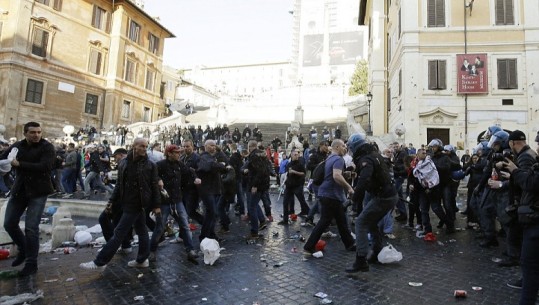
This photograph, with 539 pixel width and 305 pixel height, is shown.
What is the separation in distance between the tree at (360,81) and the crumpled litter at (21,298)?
45967 millimetres

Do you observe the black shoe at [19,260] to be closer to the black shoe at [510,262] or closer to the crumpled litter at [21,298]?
the crumpled litter at [21,298]

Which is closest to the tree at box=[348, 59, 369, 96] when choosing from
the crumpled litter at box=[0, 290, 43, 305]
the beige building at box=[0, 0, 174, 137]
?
the beige building at box=[0, 0, 174, 137]

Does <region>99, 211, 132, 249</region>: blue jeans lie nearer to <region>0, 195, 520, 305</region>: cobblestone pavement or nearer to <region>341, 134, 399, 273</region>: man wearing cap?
<region>0, 195, 520, 305</region>: cobblestone pavement

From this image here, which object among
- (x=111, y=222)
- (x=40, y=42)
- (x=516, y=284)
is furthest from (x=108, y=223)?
(x=40, y=42)

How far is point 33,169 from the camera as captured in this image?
4.78 m

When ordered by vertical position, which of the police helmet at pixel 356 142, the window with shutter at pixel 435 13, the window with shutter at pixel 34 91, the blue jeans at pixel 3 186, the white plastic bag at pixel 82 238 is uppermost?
the window with shutter at pixel 435 13

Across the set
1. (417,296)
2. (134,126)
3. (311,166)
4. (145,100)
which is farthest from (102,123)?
(417,296)

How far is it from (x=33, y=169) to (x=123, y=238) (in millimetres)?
1473

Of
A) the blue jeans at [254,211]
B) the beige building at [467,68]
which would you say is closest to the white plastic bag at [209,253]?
the blue jeans at [254,211]

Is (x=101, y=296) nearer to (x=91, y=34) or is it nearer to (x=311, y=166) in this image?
(x=311, y=166)

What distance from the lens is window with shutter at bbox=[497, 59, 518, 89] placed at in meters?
19.3

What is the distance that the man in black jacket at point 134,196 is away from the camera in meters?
4.91

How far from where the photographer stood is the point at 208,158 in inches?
261

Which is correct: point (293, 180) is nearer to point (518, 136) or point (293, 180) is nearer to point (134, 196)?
point (134, 196)
